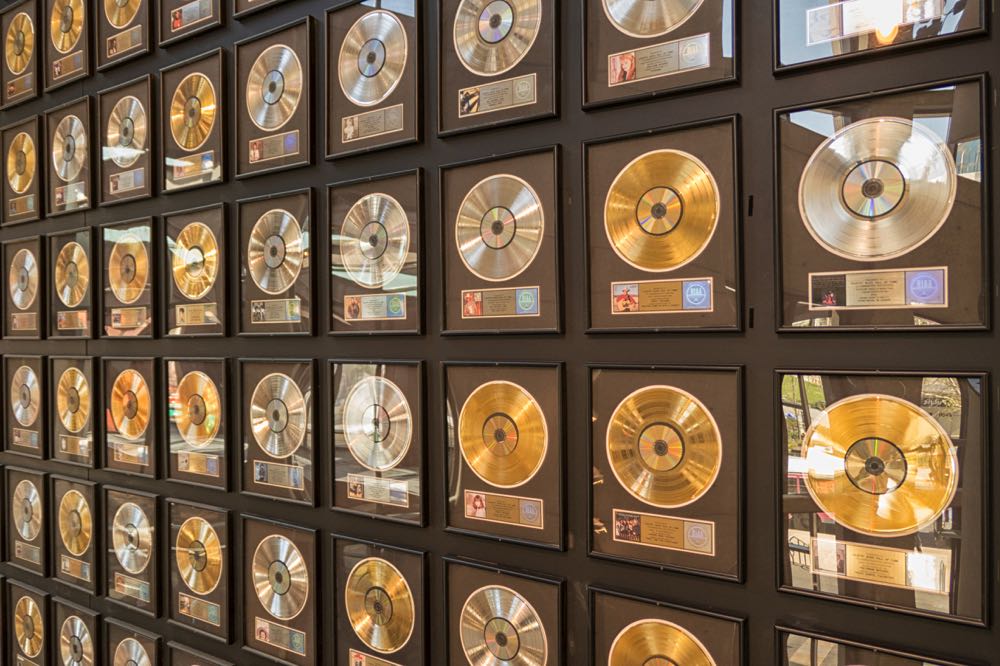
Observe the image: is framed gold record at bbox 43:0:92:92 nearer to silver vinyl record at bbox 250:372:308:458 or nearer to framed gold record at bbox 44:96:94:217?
framed gold record at bbox 44:96:94:217

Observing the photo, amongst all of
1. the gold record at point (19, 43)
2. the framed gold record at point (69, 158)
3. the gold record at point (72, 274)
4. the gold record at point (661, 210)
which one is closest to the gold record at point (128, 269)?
the gold record at point (72, 274)

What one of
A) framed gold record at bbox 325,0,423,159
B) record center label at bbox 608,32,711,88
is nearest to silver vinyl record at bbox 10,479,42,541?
framed gold record at bbox 325,0,423,159

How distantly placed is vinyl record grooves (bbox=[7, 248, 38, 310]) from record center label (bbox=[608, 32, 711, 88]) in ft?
8.80

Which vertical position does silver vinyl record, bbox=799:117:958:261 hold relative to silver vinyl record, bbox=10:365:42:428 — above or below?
above

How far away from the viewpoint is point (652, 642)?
5.90 feet

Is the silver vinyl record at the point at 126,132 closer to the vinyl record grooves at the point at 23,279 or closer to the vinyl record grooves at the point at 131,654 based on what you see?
the vinyl record grooves at the point at 23,279

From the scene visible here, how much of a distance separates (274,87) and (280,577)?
1.59 metres

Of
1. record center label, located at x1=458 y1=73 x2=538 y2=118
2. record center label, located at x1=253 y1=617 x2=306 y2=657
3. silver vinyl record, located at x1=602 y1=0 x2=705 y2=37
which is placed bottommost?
record center label, located at x1=253 y1=617 x2=306 y2=657

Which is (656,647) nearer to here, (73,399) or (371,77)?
(371,77)

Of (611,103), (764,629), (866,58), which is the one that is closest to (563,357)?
(611,103)

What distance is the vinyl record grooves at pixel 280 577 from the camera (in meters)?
2.45

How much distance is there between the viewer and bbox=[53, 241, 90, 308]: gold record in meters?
3.03

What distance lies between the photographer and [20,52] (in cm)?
333

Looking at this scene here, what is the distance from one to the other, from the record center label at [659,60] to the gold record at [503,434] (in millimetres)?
817
